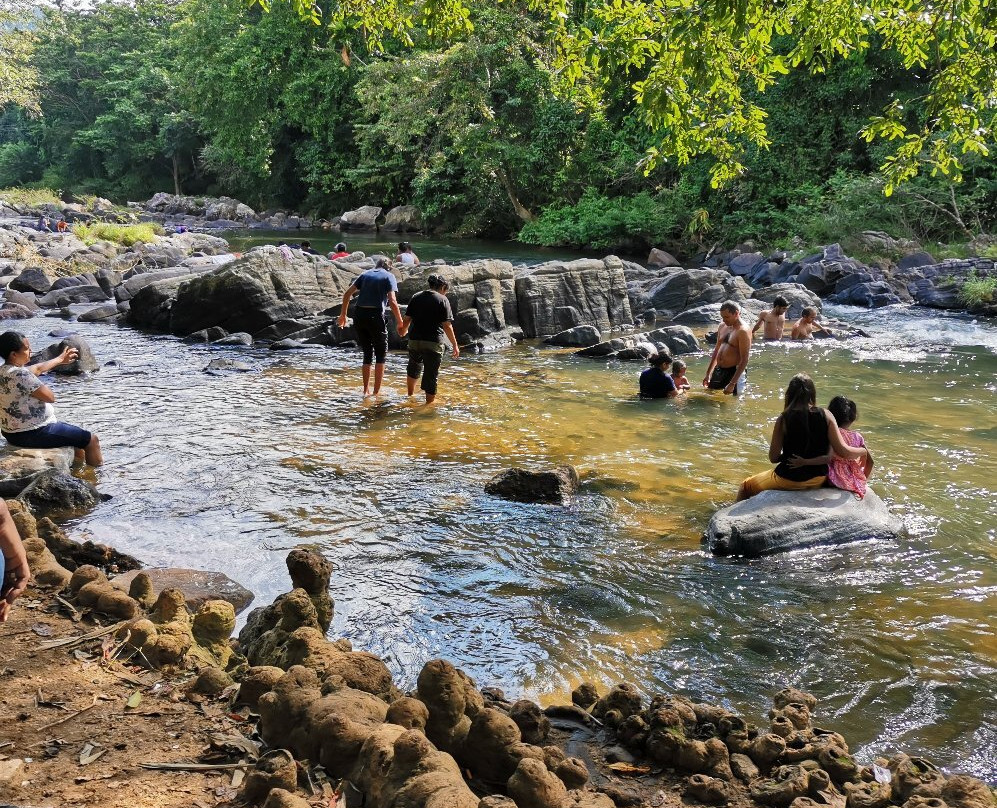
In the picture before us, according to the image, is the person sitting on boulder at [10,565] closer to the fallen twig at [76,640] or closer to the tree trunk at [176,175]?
the fallen twig at [76,640]

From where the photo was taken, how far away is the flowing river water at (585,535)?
4.89m

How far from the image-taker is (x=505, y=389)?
12.5 metres

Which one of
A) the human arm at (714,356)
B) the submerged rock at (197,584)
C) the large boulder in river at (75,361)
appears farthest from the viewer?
the large boulder in river at (75,361)

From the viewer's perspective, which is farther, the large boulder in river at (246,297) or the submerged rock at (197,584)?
the large boulder in river at (246,297)

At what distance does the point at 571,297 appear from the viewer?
17688 millimetres

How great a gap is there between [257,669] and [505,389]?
29.2ft

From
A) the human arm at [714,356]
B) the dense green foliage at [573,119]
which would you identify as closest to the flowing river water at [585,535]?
the human arm at [714,356]

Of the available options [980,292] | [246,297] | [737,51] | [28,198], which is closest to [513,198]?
[980,292]

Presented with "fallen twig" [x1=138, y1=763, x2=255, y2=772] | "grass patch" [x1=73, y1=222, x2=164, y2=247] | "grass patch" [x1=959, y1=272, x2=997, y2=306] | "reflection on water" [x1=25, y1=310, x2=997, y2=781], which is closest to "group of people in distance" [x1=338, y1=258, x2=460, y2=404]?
"reflection on water" [x1=25, y1=310, x2=997, y2=781]

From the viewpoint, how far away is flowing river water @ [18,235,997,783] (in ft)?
16.1

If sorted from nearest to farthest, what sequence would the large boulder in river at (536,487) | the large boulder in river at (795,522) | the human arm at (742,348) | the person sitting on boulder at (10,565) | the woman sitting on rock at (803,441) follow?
the person sitting on boulder at (10,565) → the large boulder in river at (795,522) → the woman sitting on rock at (803,441) → the large boulder in river at (536,487) → the human arm at (742,348)

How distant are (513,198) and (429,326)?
2625 cm

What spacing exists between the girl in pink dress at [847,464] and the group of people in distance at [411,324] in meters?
5.37

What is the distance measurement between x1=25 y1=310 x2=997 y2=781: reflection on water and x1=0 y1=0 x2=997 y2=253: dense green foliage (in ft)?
10.0
